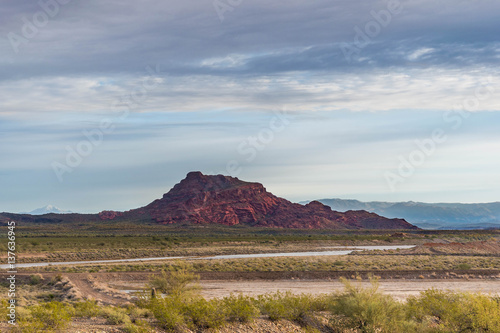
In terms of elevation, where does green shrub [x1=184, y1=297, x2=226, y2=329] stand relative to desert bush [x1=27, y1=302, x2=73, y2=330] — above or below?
below

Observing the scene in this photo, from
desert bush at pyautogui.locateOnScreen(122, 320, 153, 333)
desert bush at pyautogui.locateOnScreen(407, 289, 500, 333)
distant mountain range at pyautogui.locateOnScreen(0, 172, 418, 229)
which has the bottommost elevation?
desert bush at pyautogui.locateOnScreen(407, 289, 500, 333)

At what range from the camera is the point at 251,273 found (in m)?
34.8

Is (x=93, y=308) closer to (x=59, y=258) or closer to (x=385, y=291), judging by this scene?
(x=385, y=291)

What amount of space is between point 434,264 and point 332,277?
1277cm

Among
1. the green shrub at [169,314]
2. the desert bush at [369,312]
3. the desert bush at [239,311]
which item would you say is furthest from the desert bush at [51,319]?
the desert bush at [369,312]

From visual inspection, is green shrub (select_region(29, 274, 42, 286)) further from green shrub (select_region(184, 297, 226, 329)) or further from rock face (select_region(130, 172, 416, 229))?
rock face (select_region(130, 172, 416, 229))

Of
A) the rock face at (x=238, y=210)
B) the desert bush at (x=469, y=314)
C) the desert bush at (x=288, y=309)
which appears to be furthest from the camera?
the rock face at (x=238, y=210)

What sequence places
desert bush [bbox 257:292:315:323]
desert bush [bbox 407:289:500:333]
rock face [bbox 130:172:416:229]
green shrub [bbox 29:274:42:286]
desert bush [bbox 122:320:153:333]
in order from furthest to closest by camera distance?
rock face [bbox 130:172:416:229] → green shrub [bbox 29:274:42:286] → desert bush [bbox 257:292:315:323] → desert bush [bbox 407:289:500:333] → desert bush [bbox 122:320:153:333]

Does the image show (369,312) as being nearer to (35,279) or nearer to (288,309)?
(288,309)

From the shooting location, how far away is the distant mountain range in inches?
6255

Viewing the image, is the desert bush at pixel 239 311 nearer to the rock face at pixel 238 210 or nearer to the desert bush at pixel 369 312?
the desert bush at pixel 369 312

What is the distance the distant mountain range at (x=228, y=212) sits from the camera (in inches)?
6255

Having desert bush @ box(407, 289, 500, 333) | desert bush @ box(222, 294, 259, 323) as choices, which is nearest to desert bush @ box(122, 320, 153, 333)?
desert bush @ box(222, 294, 259, 323)

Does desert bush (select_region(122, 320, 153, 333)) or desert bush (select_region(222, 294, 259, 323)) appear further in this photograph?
desert bush (select_region(222, 294, 259, 323))
